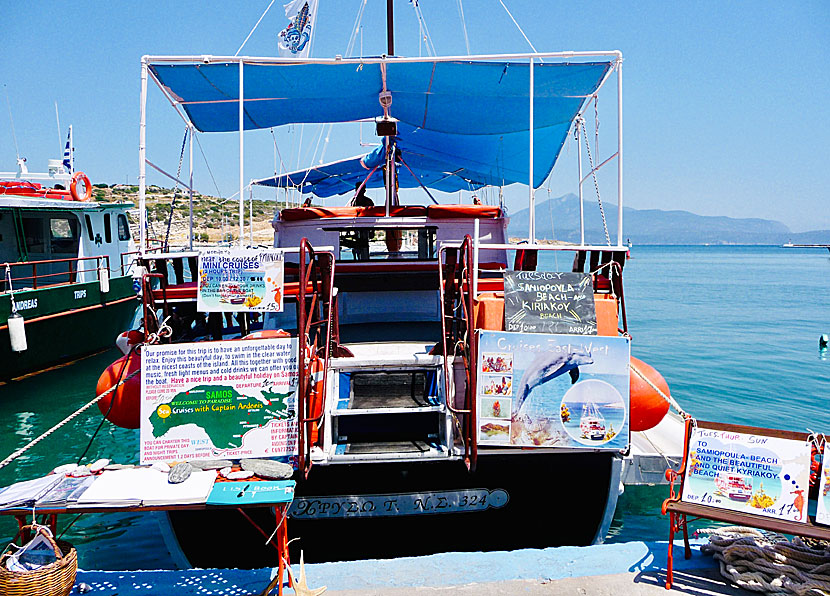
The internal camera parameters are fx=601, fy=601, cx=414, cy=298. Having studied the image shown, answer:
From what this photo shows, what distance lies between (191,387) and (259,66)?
4.24 m

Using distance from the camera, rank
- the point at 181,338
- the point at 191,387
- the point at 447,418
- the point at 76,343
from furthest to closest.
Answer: the point at 76,343 < the point at 181,338 < the point at 447,418 < the point at 191,387

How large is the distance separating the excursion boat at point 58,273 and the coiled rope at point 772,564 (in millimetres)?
13462

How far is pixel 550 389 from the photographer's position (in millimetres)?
5168

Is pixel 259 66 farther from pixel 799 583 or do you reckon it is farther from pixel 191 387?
pixel 799 583

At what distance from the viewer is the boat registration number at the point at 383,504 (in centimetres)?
527

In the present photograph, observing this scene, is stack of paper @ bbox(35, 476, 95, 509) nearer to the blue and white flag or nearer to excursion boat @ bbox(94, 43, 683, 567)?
excursion boat @ bbox(94, 43, 683, 567)

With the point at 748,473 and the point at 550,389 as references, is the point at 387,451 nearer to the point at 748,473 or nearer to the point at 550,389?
the point at 550,389

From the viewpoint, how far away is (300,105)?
8.91 metres

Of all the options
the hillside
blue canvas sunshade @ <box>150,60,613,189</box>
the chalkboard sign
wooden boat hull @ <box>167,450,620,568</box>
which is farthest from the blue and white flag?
the hillside

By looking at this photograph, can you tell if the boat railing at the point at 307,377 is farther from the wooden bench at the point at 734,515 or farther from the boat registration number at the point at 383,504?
the wooden bench at the point at 734,515

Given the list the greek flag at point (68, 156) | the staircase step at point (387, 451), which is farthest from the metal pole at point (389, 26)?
the greek flag at point (68, 156)

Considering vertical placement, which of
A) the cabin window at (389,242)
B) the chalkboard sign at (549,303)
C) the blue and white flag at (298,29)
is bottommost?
the chalkboard sign at (549,303)

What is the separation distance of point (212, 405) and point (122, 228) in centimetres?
1750

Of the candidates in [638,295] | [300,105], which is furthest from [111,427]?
[638,295]
